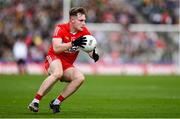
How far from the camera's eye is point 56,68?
13719 millimetres

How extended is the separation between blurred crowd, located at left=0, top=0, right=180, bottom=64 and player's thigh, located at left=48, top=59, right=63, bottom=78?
85.9 ft

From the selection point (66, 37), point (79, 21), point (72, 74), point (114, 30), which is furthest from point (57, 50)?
point (114, 30)

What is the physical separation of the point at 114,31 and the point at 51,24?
3709mm

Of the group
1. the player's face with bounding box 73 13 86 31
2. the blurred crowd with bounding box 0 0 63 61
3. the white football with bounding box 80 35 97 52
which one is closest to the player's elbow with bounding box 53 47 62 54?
the white football with bounding box 80 35 97 52

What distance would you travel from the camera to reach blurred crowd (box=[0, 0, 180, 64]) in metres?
40.3

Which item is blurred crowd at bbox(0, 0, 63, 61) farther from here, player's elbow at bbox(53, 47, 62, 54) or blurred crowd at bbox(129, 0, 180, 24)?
player's elbow at bbox(53, 47, 62, 54)

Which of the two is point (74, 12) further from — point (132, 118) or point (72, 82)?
point (132, 118)

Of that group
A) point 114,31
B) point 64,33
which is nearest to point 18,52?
point 114,31

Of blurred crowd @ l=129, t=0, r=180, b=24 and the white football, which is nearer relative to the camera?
the white football

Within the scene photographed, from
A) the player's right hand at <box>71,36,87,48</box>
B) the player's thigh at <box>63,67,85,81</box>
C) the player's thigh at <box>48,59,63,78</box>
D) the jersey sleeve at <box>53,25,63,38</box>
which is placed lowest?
the player's thigh at <box>63,67,85,81</box>

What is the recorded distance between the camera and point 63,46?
1362cm

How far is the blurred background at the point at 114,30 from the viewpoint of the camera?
131 feet

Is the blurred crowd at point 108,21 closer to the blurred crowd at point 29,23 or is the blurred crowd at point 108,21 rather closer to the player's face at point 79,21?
the blurred crowd at point 29,23

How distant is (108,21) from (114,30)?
715 millimetres
